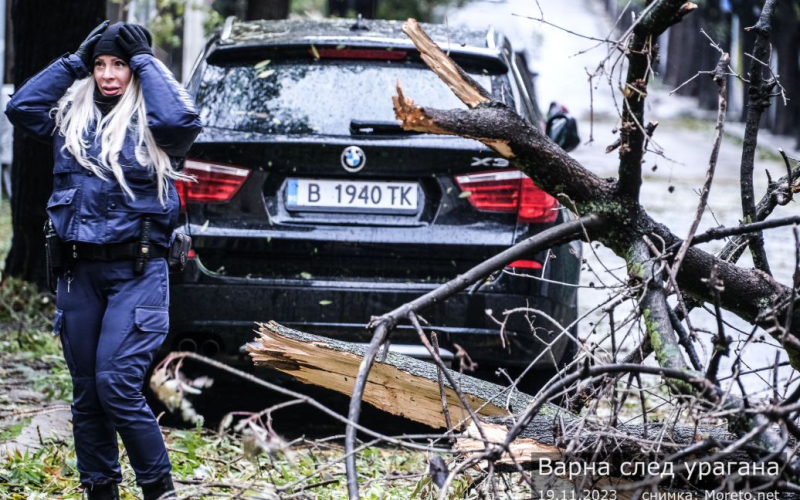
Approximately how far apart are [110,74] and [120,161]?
32 cm

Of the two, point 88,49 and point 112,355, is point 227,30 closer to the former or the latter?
point 88,49

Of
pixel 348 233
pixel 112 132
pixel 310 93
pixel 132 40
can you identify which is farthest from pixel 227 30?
pixel 112 132

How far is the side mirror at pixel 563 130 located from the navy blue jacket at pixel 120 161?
2.12 m

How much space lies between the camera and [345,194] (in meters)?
4.50

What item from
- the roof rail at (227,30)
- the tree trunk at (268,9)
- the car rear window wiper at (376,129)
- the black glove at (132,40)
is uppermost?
the tree trunk at (268,9)

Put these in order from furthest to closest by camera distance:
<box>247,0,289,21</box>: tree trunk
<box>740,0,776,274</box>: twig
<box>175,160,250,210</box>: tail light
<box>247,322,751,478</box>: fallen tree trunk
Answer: <box>247,0,289,21</box>: tree trunk
<box>175,160,250,210</box>: tail light
<box>247,322,751,478</box>: fallen tree trunk
<box>740,0,776,274</box>: twig

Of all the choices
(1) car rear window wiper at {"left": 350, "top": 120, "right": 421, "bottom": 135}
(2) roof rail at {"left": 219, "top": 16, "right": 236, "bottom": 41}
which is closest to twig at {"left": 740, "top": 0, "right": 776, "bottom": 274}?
(1) car rear window wiper at {"left": 350, "top": 120, "right": 421, "bottom": 135}

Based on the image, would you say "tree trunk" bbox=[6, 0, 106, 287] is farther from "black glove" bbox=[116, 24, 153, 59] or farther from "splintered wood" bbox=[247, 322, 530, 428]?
"splintered wood" bbox=[247, 322, 530, 428]

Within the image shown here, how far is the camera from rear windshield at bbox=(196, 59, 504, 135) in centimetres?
462

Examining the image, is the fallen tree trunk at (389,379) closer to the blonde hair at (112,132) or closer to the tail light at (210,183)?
the blonde hair at (112,132)

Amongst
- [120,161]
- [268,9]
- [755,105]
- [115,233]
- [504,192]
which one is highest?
[268,9]

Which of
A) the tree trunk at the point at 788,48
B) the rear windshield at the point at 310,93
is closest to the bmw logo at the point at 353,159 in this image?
the rear windshield at the point at 310,93

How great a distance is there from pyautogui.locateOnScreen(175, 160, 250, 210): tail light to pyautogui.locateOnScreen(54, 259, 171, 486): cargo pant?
38.3 inches

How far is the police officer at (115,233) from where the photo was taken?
3.39 metres
